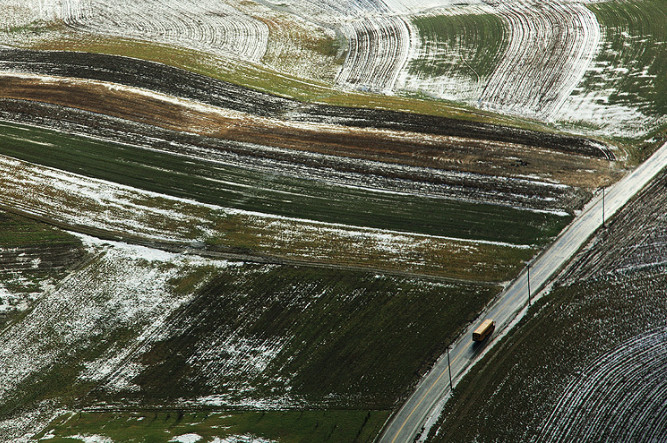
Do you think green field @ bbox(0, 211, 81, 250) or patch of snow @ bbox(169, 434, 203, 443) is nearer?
patch of snow @ bbox(169, 434, 203, 443)

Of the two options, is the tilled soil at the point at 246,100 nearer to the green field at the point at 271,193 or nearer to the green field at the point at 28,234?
the green field at the point at 271,193

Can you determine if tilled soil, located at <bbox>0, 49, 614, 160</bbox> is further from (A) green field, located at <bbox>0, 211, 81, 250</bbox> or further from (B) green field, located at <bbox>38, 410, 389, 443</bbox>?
(B) green field, located at <bbox>38, 410, 389, 443</bbox>

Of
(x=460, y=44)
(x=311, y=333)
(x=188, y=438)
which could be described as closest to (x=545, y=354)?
(x=311, y=333)

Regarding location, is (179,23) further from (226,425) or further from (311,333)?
(226,425)

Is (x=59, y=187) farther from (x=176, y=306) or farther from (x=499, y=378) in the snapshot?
(x=499, y=378)

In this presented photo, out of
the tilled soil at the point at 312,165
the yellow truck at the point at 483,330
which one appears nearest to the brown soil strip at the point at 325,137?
the tilled soil at the point at 312,165

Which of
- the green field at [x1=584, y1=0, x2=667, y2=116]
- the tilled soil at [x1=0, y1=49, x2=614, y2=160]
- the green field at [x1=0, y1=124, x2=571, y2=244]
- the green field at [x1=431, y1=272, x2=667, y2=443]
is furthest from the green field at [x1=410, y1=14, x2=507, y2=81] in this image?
the green field at [x1=431, y1=272, x2=667, y2=443]
